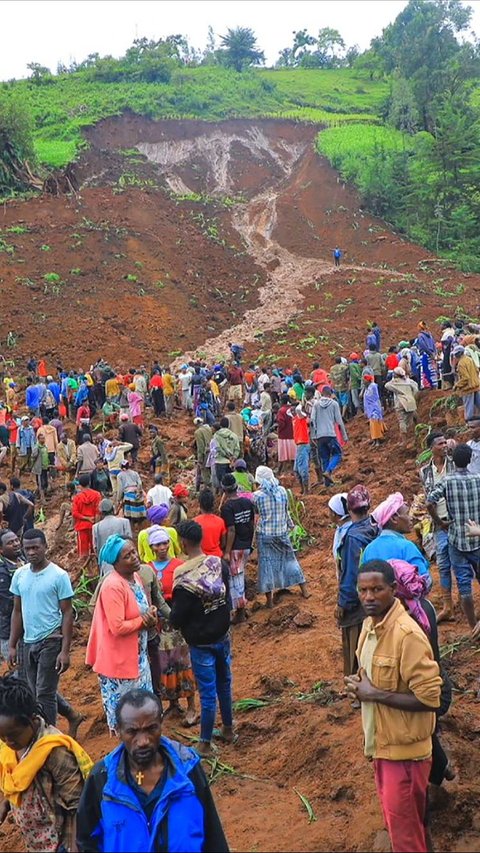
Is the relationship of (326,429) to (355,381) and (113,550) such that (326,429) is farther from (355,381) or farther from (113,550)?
(113,550)

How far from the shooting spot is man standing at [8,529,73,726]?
541cm

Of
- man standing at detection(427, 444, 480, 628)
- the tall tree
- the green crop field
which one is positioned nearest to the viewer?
man standing at detection(427, 444, 480, 628)

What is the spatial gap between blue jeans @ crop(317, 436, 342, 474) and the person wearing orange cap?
360 cm

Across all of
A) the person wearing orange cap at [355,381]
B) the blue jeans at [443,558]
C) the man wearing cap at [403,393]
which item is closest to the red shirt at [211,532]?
the blue jeans at [443,558]

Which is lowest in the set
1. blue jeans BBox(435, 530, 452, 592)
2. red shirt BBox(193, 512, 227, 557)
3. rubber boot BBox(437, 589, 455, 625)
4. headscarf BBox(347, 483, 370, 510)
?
rubber boot BBox(437, 589, 455, 625)

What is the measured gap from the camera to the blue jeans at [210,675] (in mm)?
5086

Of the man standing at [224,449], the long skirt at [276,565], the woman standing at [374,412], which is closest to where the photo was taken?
the long skirt at [276,565]

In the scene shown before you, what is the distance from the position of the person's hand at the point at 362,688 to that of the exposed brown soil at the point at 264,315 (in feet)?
3.58

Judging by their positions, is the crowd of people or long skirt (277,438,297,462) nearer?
the crowd of people

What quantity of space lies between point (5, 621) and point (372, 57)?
75263 millimetres

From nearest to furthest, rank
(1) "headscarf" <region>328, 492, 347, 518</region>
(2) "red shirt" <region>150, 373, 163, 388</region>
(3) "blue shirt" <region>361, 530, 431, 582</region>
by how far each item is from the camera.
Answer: (3) "blue shirt" <region>361, 530, 431, 582</region>
(1) "headscarf" <region>328, 492, 347, 518</region>
(2) "red shirt" <region>150, 373, 163, 388</region>

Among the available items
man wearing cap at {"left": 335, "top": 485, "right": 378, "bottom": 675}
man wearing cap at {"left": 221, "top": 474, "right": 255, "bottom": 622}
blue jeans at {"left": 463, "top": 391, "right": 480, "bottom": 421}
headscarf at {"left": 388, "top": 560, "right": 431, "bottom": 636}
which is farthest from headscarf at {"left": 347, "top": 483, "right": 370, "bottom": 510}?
blue jeans at {"left": 463, "top": 391, "right": 480, "bottom": 421}

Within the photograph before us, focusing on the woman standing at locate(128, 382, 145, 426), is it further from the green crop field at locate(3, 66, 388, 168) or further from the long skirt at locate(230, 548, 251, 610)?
the green crop field at locate(3, 66, 388, 168)

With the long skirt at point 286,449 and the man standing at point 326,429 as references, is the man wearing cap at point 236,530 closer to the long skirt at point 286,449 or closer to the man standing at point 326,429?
the man standing at point 326,429
